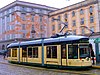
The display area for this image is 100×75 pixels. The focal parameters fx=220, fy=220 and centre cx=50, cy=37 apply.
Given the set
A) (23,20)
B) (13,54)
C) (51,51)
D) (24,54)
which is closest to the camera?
(51,51)

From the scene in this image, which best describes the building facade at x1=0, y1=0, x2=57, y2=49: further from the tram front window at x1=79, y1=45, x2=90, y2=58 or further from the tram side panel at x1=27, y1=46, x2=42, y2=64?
the tram front window at x1=79, y1=45, x2=90, y2=58

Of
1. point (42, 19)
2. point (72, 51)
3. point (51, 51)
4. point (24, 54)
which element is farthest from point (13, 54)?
point (42, 19)

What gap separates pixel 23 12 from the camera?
6994 centimetres

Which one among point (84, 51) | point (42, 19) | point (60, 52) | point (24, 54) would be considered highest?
point (42, 19)

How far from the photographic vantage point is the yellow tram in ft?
61.8

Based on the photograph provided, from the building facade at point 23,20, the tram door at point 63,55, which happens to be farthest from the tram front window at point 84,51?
the building facade at point 23,20

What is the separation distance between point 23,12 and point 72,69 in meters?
52.2

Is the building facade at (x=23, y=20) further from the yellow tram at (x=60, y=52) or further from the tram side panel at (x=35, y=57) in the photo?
the tram side panel at (x=35, y=57)

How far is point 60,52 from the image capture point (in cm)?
2008

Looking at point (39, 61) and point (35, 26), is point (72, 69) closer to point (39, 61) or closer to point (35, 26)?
point (39, 61)

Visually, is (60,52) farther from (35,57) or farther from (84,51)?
(35,57)

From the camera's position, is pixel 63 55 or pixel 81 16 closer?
pixel 63 55

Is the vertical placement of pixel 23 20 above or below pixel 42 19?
below

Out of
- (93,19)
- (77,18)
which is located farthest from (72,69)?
(77,18)
